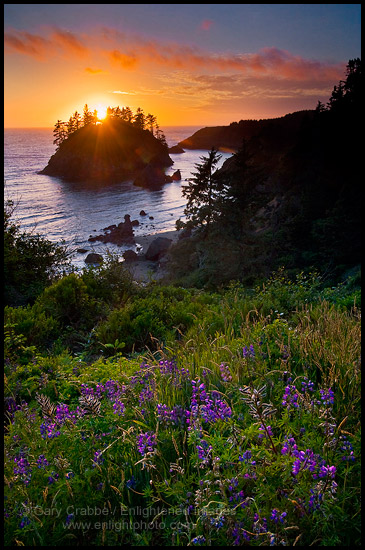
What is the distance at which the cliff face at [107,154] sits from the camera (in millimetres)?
103125

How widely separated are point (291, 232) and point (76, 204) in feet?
171

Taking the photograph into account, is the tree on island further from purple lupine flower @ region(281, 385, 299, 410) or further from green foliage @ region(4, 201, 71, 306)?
purple lupine flower @ region(281, 385, 299, 410)

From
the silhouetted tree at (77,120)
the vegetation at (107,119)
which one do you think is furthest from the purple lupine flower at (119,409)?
the silhouetted tree at (77,120)

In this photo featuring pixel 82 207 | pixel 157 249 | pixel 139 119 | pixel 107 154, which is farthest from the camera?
pixel 139 119

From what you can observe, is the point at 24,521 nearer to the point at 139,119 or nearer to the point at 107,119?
the point at 107,119

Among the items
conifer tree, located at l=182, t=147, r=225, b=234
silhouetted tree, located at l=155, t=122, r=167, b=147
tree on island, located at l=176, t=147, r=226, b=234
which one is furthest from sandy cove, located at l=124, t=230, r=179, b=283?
silhouetted tree, located at l=155, t=122, r=167, b=147

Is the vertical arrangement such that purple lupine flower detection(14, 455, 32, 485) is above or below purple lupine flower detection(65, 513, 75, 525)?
above

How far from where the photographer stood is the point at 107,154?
357 ft

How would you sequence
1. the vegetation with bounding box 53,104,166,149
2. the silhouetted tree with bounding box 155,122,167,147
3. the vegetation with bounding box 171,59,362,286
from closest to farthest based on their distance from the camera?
1. the vegetation with bounding box 171,59,362,286
2. the vegetation with bounding box 53,104,166,149
3. the silhouetted tree with bounding box 155,122,167,147

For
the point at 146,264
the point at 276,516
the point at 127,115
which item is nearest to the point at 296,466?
the point at 276,516

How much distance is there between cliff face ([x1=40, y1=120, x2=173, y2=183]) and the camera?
10312 cm

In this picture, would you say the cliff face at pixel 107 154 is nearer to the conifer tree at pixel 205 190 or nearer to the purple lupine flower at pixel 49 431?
the conifer tree at pixel 205 190

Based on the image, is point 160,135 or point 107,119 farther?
point 160,135

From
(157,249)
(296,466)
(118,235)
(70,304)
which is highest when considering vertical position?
(296,466)
